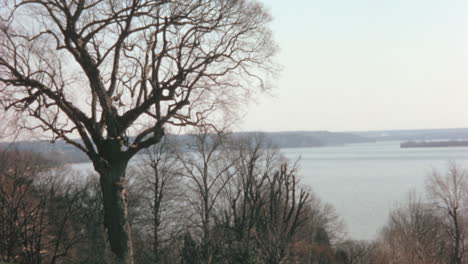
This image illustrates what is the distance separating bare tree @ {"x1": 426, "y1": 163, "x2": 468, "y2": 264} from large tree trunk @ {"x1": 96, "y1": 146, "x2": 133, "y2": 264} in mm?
31147

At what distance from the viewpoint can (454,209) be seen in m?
37.3

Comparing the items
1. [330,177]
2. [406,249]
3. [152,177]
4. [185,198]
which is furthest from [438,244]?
[330,177]

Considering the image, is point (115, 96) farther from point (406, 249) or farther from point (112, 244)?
point (406, 249)

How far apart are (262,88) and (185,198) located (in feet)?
92.2

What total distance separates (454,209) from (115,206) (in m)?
35.7

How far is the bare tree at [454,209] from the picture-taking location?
35750 millimetres

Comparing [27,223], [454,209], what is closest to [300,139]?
[454,209]

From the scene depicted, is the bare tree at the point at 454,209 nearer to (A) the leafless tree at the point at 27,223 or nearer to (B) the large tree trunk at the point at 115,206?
(A) the leafless tree at the point at 27,223

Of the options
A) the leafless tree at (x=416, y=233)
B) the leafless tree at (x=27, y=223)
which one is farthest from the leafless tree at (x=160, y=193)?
the leafless tree at (x=416, y=233)

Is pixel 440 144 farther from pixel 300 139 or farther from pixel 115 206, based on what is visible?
pixel 115 206

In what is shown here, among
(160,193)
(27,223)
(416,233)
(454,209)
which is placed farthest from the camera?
(454,209)

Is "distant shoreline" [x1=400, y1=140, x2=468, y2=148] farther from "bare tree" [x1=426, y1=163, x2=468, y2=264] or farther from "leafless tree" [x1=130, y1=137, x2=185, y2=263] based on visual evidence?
"leafless tree" [x1=130, y1=137, x2=185, y2=263]

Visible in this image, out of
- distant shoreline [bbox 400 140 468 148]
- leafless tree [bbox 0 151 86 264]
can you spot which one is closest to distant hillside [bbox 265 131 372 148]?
distant shoreline [bbox 400 140 468 148]

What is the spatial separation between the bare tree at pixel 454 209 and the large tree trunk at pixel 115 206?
3115cm
